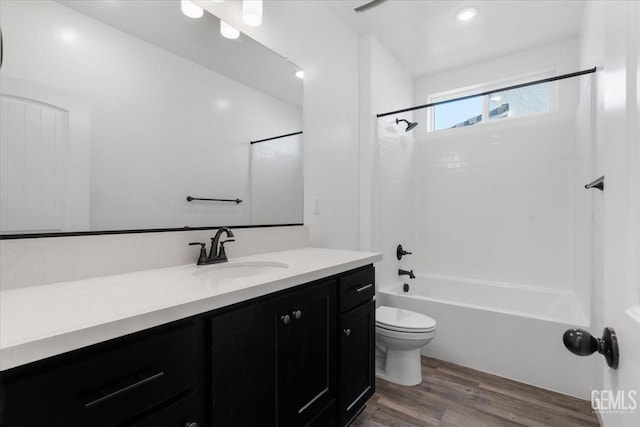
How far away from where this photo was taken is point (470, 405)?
180 centimetres

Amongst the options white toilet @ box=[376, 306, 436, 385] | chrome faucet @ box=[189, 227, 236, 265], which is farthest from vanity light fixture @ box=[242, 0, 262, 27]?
white toilet @ box=[376, 306, 436, 385]

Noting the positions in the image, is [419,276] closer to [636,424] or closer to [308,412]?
[308,412]

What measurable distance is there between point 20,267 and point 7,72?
61 centimetres

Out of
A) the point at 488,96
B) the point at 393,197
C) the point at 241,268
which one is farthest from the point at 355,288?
the point at 488,96

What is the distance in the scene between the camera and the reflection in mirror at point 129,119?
969 mm

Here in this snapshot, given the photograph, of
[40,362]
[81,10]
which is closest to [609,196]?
[40,362]

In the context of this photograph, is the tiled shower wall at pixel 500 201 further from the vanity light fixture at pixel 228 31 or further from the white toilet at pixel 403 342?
the vanity light fixture at pixel 228 31

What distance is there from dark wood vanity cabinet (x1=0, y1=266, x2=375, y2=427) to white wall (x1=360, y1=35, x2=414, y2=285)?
44.9 inches

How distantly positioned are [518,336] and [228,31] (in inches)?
103

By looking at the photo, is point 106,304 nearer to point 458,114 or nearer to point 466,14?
point 466,14

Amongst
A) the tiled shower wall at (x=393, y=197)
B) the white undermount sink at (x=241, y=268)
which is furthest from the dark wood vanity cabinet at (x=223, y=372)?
the tiled shower wall at (x=393, y=197)

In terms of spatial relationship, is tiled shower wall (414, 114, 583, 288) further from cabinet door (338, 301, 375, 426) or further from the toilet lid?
cabinet door (338, 301, 375, 426)

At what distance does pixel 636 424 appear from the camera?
15.3 inches

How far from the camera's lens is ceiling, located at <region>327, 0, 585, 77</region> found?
2.24 meters
